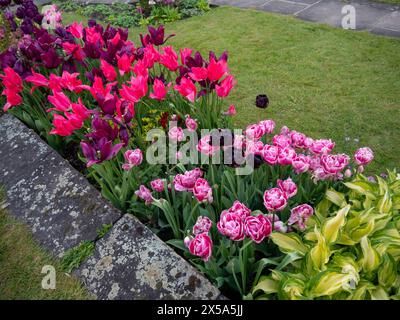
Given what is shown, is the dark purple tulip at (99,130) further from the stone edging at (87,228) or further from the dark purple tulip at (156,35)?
the dark purple tulip at (156,35)

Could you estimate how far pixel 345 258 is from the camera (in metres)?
1.56

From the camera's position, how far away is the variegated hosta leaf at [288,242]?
5.44 ft

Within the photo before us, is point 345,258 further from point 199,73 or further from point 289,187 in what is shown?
point 199,73

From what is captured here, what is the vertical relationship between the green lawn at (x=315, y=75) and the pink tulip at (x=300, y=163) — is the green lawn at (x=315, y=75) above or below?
below


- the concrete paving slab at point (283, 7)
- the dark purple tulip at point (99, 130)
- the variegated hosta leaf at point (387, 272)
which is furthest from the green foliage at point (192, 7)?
the variegated hosta leaf at point (387, 272)

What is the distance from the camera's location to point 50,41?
9.01 ft

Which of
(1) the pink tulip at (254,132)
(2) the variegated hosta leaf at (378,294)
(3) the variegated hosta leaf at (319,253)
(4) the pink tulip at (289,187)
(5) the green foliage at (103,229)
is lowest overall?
(5) the green foliage at (103,229)

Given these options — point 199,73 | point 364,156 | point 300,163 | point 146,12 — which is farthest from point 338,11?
point 300,163

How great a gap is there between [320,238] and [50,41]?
2356mm

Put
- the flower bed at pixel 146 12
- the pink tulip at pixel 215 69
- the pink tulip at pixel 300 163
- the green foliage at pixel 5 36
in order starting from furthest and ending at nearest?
the flower bed at pixel 146 12 → the green foliage at pixel 5 36 → the pink tulip at pixel 215 69 → the pink tulip at pixel 300 163

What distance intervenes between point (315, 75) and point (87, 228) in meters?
2.97

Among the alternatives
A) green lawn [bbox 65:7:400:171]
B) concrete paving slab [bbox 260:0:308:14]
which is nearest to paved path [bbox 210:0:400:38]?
concrete paving slab [bbox 260:0:308:14]

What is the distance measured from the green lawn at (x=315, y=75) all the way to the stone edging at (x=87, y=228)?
1744mm
